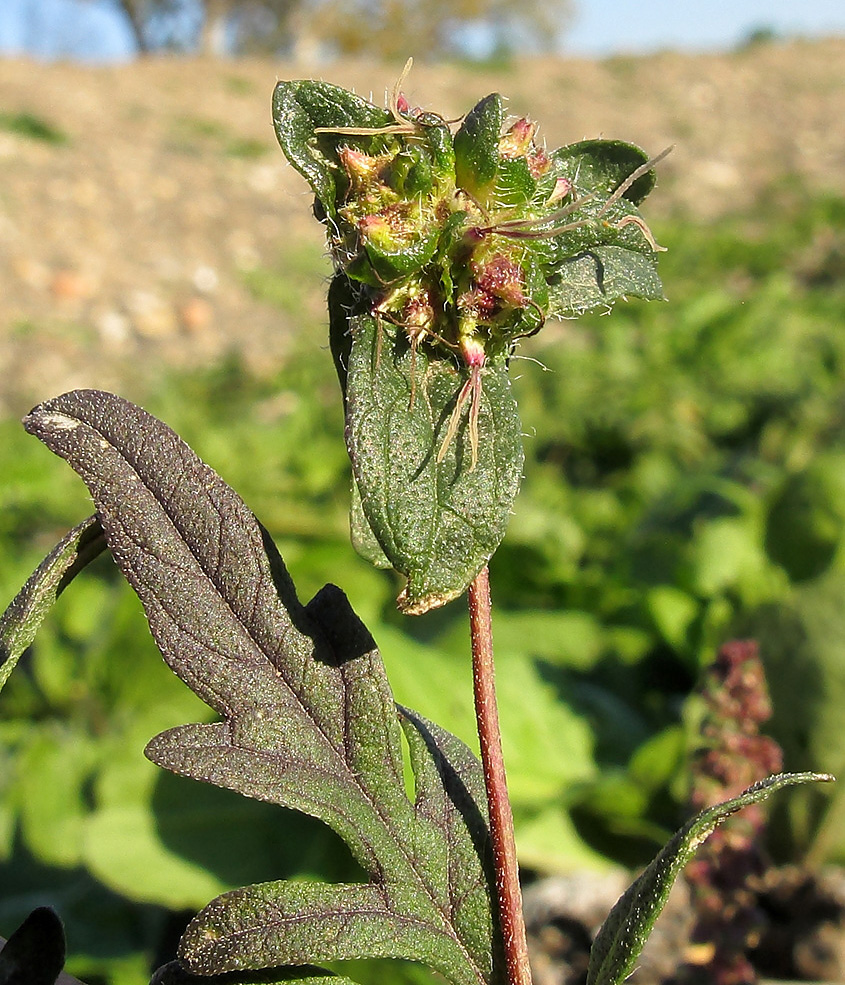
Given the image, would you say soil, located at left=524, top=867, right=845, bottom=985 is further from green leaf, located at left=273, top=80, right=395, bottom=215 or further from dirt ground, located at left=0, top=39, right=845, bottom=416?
dirt ground, located at left=0, top=39, right=845, bottom=416

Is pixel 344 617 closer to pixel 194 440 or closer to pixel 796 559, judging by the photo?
pixel 796 559

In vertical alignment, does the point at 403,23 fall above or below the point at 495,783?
above

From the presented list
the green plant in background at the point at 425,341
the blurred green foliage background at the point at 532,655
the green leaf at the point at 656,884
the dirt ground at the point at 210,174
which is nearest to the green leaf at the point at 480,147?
the green plant in background at the point at 425,341

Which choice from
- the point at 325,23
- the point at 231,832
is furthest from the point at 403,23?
the point at 231,832

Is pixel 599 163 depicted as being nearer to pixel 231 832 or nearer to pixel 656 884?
pixel 656 884

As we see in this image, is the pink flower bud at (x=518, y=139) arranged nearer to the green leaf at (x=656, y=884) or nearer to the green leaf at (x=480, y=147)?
the green leaf at (x=480, y=147)

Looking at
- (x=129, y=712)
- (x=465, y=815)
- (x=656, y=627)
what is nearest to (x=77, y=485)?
(x=129, y=712)

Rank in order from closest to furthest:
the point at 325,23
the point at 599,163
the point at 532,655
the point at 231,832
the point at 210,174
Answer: the point at 599,163, the point at 231,832, the point at 532,655, the point at 210,174, the point at 325,23
